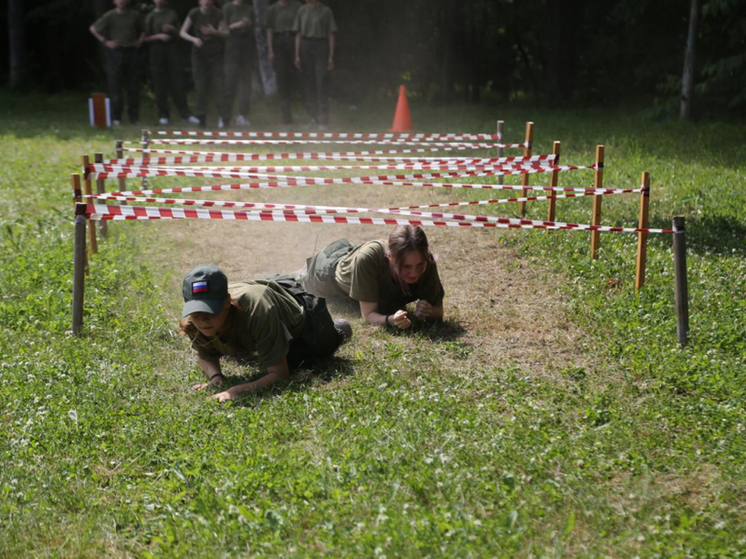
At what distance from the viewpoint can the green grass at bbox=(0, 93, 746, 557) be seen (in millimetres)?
4086

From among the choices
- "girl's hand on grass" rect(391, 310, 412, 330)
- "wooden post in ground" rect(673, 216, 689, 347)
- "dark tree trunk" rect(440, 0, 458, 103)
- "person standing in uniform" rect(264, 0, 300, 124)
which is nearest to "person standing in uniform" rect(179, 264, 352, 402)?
"girl's hand on grass" rect(391, 310, 412, 330)

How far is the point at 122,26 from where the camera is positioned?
1827 cm

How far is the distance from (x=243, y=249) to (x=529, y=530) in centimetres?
636

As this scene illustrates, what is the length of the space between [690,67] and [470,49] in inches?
395

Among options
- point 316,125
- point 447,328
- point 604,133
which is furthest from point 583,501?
point 316,125

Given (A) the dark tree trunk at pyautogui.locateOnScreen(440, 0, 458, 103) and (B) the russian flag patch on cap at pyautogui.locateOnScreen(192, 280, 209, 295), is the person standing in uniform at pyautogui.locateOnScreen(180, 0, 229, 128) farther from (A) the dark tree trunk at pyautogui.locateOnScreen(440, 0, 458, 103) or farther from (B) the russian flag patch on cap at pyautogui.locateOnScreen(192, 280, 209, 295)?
(B) the russian flag patch on cap at pyautogui.locateOnScreen(192, 280, 209, 295)

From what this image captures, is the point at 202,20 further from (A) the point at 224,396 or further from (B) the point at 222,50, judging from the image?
(A) the point at 224,396

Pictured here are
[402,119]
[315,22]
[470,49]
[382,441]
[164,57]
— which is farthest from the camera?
[470,49]

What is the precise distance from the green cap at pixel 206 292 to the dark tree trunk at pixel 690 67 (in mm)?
13580

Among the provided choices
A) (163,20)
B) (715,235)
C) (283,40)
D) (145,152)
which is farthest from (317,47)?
(715,235)

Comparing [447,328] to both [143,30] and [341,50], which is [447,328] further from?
[341,50]

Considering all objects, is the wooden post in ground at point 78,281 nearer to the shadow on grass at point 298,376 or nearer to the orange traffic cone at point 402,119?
the shadow on grass at point 298,376

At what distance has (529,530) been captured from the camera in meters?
4.04

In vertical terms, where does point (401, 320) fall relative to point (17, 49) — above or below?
below
